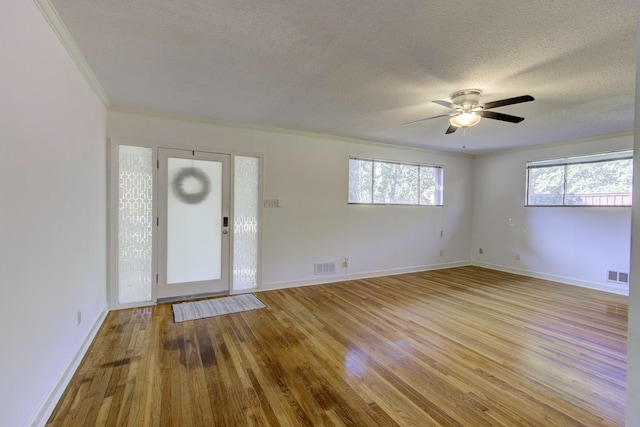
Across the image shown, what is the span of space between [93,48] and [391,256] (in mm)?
5029

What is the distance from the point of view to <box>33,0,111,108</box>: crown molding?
5.72 ft

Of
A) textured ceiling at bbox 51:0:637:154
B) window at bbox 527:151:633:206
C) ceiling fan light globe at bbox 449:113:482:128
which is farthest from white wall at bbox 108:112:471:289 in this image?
ceiling fan light globe at bbox 449:113:482:128

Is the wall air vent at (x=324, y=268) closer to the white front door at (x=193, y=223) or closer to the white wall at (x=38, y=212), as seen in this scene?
the white front door at (x=193, y=223)

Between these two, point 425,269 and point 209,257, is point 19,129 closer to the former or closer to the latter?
point 209,257

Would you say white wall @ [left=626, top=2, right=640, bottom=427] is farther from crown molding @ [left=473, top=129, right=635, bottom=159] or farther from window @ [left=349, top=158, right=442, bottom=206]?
crown molding @ [left=473, top=129, right=635, bottom=159]

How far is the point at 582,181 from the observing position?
4926 mm

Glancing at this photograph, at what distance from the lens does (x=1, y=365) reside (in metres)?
1.34

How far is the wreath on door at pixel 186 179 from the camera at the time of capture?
392 cm

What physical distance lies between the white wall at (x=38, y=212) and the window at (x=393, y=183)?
3809 millimetres

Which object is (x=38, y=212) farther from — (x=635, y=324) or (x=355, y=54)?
(x=635, y=324)

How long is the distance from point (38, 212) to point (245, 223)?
2697 mm

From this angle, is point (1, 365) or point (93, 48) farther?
point (93, 48)

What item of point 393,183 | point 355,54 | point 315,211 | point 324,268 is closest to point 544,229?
point 393,183

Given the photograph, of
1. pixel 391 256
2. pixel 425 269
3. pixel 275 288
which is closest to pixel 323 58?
pixel 275 288
